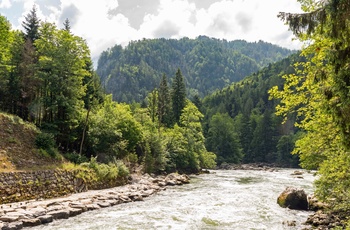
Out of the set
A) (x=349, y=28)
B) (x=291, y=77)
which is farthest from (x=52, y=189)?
(x=349, y=28)

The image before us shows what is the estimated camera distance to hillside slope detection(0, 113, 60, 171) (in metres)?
26.8

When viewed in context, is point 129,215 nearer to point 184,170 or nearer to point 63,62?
point 63,62

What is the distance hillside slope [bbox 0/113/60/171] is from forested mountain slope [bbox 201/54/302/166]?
7211 cm

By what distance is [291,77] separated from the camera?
45.8 feet

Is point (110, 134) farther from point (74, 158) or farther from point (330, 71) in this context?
point (330, 71)

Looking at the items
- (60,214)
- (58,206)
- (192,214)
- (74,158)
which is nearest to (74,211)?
(60,214)

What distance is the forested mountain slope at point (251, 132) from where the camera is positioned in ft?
337

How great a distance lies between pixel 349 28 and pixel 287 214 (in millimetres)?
17576

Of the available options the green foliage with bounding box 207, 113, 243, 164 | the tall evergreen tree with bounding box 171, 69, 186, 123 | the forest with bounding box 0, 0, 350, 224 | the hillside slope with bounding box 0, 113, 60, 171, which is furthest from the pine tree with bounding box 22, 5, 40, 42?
the green foliage with bounding box 207, 113, 243, 164

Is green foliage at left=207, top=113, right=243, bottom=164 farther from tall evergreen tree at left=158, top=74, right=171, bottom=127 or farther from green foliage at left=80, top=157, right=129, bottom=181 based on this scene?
green foliage at left=80, top=157, right=129, bottom=181

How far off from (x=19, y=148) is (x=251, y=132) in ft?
332

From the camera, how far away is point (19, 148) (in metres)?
29.3

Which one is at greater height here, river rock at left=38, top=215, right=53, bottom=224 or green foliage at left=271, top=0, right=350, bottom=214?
green foliage at left=271, top=0, right=350, bottom=214

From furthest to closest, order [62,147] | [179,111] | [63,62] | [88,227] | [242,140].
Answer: [242,140]
[179,111]
[62,147]
[63,62]
[88,227]
